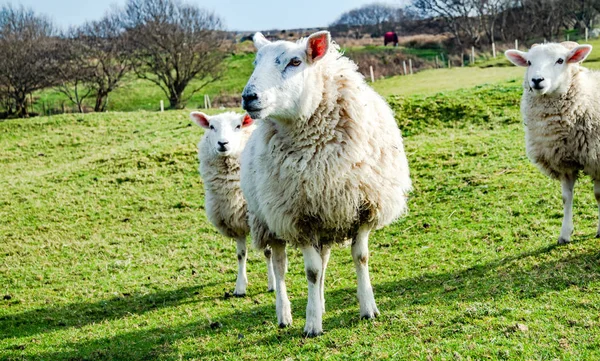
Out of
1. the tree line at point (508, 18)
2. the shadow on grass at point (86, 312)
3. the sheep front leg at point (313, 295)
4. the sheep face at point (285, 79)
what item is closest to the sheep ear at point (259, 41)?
the sheep face at point (285, 79)

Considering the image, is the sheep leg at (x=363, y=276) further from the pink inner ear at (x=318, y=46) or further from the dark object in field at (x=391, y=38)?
the dark object in field at (x=391, y=38)

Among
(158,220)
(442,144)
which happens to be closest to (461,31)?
(442,144)

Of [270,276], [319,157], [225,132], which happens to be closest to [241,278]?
[270,276]

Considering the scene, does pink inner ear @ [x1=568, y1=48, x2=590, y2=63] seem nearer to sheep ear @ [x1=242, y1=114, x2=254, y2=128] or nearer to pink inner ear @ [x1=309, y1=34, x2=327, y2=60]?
pink inner ear @ [x1=309, y1=34, x2=327, y2=60]

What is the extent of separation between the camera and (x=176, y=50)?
131ft

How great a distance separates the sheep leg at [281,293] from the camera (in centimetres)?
624

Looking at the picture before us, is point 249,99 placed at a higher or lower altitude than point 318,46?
lower

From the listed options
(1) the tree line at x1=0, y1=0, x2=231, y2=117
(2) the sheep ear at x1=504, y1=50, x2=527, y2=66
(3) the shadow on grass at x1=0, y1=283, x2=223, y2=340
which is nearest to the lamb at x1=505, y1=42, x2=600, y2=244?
(2) the sheep ear at x1=504, y1=50, x2=527, y2=66

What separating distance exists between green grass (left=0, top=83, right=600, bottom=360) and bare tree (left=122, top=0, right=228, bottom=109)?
2221 centimetres

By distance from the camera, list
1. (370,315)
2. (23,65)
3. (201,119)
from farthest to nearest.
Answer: (23,65) → (201,119) → (370,315)

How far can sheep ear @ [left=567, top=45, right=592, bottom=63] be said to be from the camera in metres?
7.74

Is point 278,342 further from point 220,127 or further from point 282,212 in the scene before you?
point 220,127

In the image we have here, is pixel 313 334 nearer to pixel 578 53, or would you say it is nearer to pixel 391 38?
pixel 578 53

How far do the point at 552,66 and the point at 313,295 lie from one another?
15.3 feet
